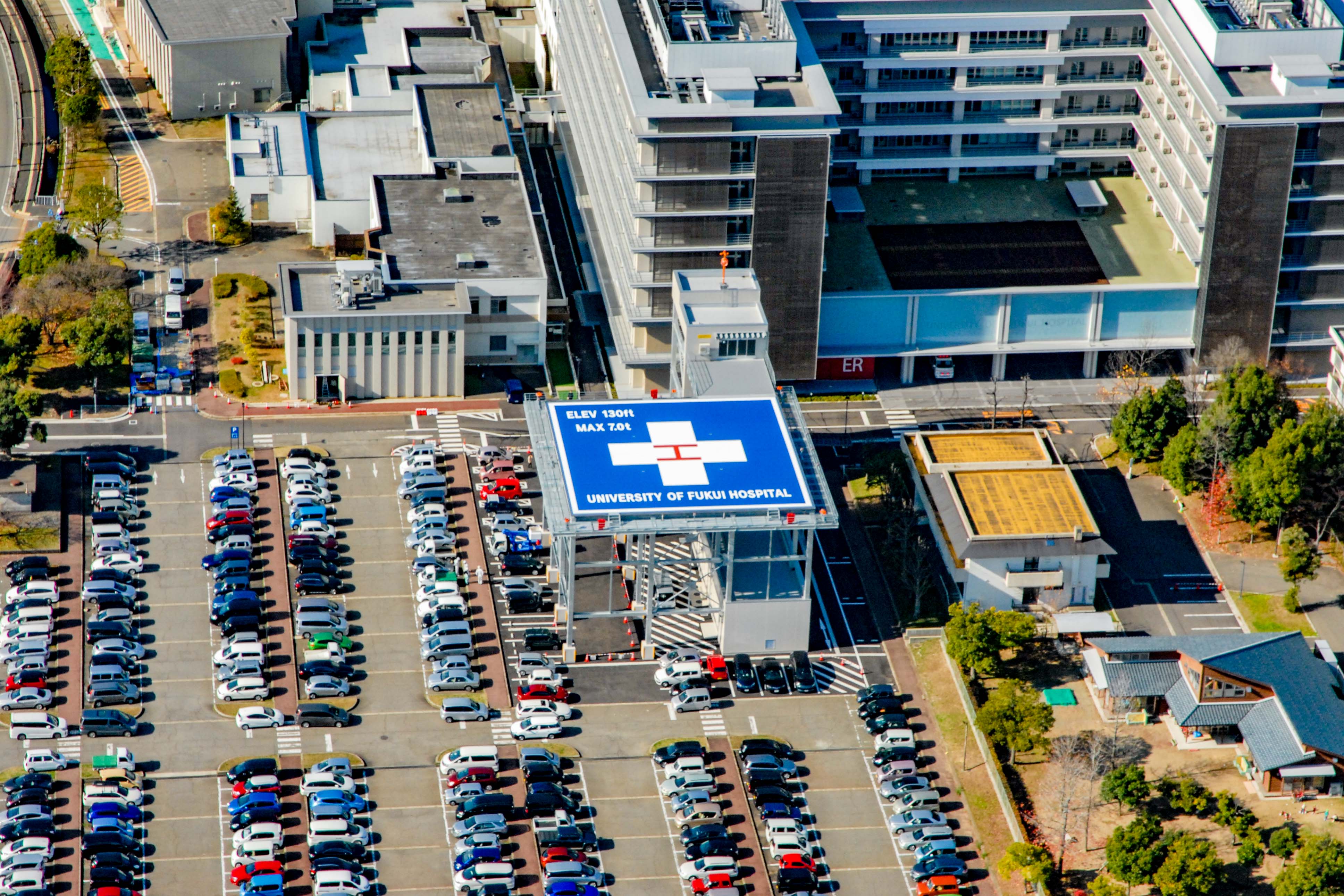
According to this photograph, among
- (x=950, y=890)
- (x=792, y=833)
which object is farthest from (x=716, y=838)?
(x=950, y=890)

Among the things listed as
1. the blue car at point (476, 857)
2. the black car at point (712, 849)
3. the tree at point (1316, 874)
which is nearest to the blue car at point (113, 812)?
the blue car at point (476, 857)

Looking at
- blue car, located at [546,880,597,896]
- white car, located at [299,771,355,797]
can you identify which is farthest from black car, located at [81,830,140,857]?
blue car, located at [546,880,597,896]

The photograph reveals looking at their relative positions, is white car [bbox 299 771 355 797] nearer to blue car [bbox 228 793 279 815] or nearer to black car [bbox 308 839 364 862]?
blue car [bbox 228 793 279 815]

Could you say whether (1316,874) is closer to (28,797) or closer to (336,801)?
(336,801)

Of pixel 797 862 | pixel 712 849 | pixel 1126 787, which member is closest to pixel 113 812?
pixel 712 849

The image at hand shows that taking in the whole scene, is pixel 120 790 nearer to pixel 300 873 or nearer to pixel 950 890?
pixel 300 873

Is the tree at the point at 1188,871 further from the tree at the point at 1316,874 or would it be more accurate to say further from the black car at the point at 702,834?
the black car at the point at 702,834
